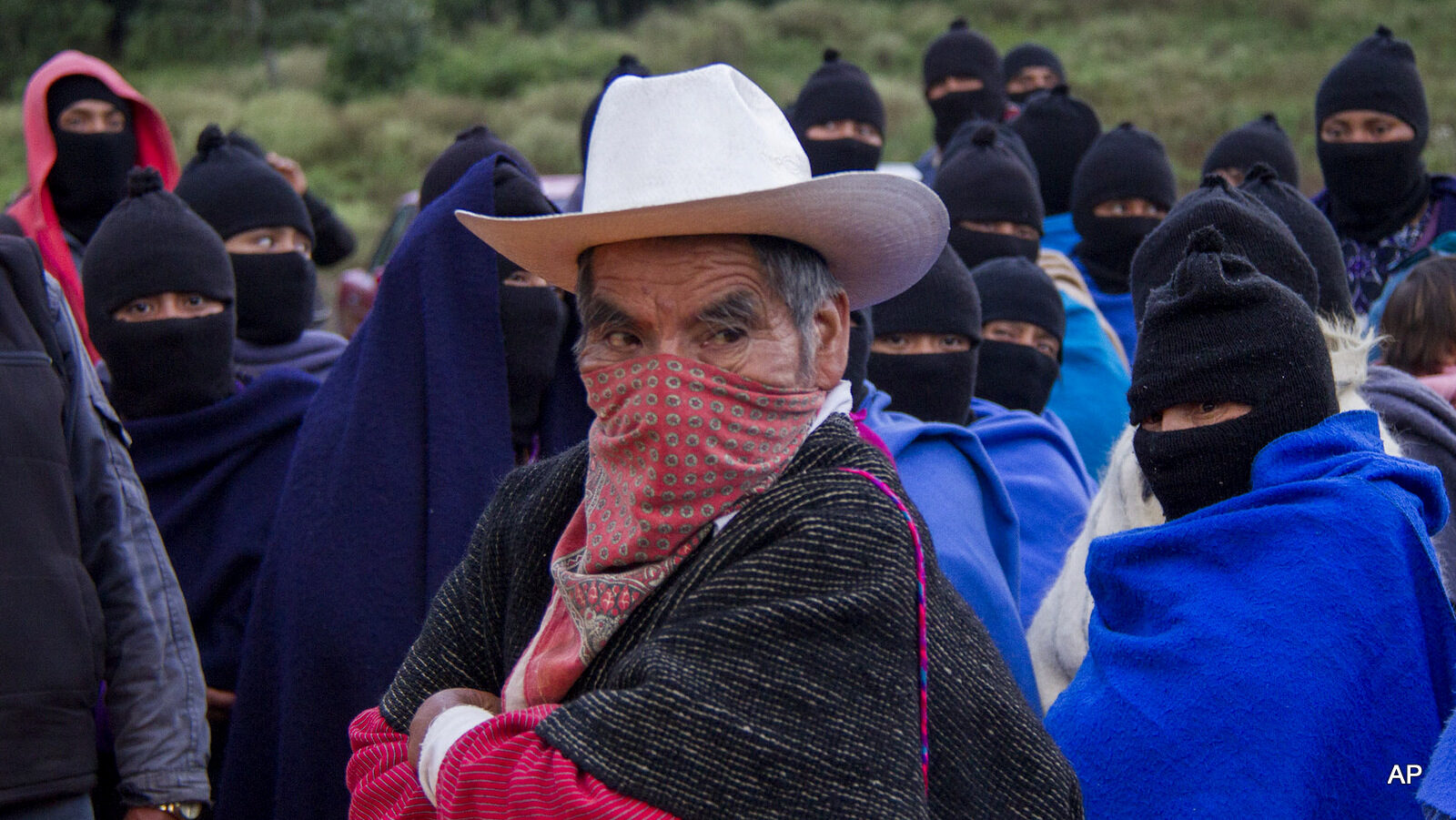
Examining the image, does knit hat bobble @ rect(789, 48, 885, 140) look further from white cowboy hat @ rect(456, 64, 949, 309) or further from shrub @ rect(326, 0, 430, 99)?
shrub @ rect(326, 0, 430, 99)

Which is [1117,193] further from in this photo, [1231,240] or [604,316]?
[604,316]

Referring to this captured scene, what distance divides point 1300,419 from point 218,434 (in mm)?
2904

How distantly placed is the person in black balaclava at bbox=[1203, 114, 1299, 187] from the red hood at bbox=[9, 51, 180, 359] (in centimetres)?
492

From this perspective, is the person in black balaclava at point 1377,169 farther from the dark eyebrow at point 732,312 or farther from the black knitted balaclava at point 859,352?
the dark eyebrow at point 732,312

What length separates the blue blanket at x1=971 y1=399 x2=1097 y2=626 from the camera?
3.71 meters

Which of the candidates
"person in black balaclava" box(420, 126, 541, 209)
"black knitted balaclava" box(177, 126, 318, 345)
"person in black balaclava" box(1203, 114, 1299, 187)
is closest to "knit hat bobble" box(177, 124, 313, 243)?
"black knitted balaclava" box(177, 126, 318, 345)

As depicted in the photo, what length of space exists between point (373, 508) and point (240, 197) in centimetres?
227

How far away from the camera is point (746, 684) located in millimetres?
1709

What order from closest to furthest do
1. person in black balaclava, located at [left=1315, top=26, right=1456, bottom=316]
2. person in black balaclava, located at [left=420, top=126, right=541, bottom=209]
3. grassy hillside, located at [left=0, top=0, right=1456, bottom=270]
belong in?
person in black balaclava, located at [left=420, top=126, right=541, bottom=209] → person in black balaclava, located at [left=1315, top=26, right=1456, bottom=316] → grassy hillside, located at [left=0, top=0, right=1456, bottom=270]

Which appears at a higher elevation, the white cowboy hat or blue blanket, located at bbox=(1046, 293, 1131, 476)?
the white cowboy hat

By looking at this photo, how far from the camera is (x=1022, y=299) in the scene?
496 centimetres

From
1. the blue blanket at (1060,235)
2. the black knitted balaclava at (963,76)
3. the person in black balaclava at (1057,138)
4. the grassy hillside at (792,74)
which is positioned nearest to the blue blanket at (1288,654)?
the blue blanket at (1060,235)

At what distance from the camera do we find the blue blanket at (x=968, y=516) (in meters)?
3.08

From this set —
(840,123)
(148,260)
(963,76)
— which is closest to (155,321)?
(148,260)
